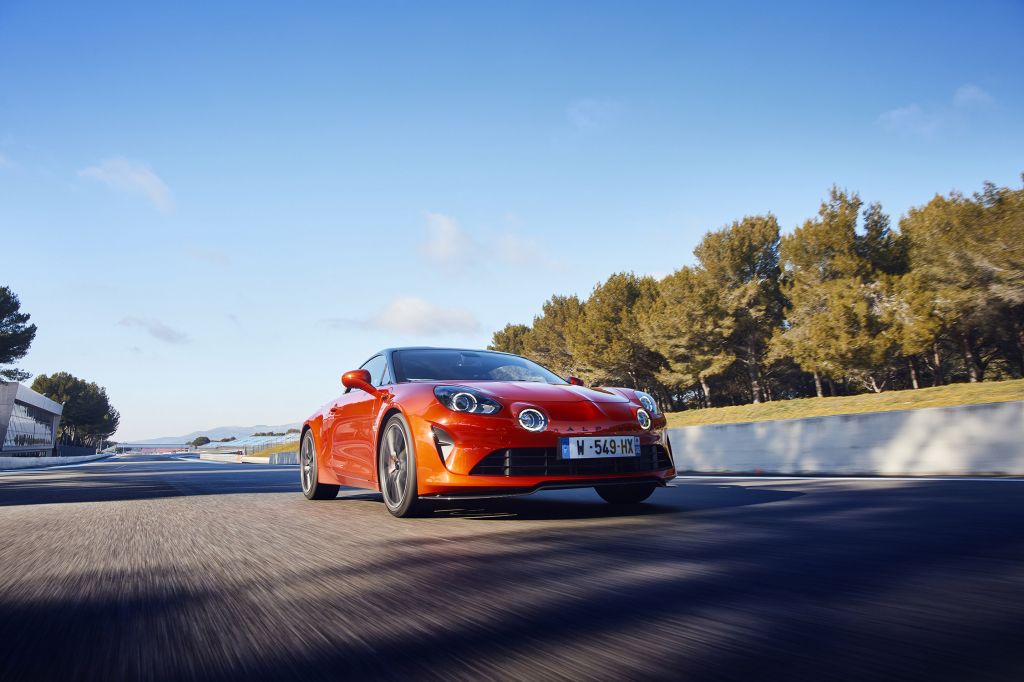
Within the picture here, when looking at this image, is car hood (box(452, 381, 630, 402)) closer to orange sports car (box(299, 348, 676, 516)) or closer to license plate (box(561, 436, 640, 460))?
orange sports car (box(299, 348, 676, 516))

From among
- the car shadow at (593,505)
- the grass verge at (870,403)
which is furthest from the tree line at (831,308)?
the car shadow at (593,505)

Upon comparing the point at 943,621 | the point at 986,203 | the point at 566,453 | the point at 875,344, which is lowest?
the point at 943,621

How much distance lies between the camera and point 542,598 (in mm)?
2242

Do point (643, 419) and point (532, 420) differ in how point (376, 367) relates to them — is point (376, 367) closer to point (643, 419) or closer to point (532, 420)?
point (532, 420)

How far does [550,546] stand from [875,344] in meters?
→ 47.0

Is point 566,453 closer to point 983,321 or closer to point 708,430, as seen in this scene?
point 708,430

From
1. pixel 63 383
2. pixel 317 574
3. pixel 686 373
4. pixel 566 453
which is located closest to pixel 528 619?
pixel 317 574

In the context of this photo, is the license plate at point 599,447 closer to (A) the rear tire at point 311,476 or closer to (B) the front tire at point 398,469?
(B) the front tire at point 398,469

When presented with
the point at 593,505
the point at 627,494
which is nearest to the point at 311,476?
the point at 593,505

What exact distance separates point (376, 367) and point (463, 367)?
997mm

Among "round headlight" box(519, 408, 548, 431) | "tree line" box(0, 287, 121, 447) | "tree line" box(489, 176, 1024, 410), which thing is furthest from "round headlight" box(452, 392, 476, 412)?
"tree line" box(0, 287, 121, 447)

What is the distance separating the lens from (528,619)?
1.98 metres

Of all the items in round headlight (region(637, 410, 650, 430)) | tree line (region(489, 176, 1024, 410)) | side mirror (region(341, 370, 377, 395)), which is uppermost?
tree line (region(489, 176, 1024, 410))

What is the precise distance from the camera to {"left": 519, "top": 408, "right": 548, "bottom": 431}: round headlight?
14.7 ft
